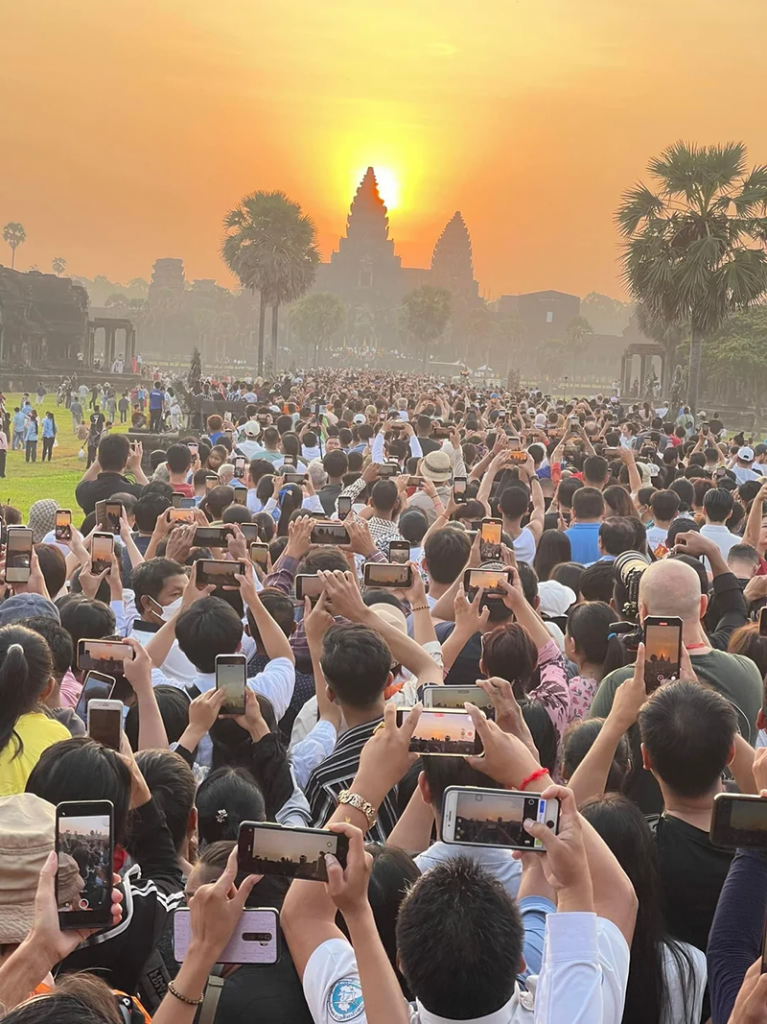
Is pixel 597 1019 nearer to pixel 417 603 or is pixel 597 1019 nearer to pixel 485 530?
pixel 417 603

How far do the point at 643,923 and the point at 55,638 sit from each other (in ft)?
9.34

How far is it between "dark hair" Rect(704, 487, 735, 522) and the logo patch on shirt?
6.99m

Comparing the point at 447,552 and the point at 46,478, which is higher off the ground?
the point at 447,552

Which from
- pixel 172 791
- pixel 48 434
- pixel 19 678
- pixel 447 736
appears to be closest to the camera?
pixel 447 736

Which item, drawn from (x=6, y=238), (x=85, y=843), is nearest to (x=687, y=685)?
(x=85, y=843)

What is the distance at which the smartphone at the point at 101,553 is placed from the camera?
253 inches

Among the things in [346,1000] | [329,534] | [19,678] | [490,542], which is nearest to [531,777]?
[346,1000]

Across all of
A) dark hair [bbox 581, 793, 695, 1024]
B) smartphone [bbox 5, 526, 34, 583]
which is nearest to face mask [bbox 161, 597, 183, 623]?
smartphone [bbox 5, 526, 34, 583]

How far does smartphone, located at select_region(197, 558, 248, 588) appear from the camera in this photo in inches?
213

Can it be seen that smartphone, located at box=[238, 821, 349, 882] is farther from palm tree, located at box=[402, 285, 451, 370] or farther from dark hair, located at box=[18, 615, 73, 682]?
palm tree, located at box=[402, 285, 451, 370]

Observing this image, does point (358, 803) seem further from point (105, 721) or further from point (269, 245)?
point (269, 245)

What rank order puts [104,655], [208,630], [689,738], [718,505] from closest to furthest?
1. [689,738]
2. [104,655]
3. [208,630]
4. [718,505]

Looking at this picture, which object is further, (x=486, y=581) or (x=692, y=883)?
(x=486, y=581)

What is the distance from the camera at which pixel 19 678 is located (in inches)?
153
